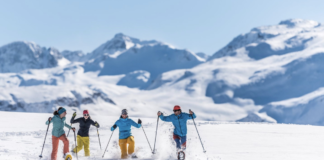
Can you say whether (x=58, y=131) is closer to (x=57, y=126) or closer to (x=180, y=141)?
(x=57, y=126)

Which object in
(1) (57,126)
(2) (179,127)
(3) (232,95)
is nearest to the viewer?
(1) (57,126)

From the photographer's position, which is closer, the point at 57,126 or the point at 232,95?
the point at 57,126

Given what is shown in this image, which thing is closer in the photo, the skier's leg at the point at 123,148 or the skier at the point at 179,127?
the skier's leg at the point at 123,148

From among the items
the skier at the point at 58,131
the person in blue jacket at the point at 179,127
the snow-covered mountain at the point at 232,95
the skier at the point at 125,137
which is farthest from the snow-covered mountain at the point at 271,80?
the skier at the point at 58,131

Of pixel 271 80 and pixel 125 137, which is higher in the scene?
pixel 271 80

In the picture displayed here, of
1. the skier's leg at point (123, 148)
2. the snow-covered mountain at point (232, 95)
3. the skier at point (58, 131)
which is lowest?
the skier's leg at point (123, 148)

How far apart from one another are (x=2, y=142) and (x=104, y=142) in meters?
3.88

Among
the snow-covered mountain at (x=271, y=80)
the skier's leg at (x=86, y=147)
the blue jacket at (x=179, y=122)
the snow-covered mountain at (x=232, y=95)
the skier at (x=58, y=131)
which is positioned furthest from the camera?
the snow-covered mountain at (x=232, y=95)

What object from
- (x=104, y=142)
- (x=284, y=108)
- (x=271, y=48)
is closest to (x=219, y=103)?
(x=284, y=108)

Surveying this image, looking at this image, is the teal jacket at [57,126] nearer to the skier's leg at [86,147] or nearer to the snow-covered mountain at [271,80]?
the skier's leg at [86,147]

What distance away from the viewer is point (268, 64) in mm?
127625

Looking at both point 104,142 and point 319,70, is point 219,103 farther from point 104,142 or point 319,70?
point 104,142

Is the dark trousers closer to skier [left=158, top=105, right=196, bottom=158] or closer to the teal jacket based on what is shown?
skier [left=158, top=105, right=196, bottom=158]

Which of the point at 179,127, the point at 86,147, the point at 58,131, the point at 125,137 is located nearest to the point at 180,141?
the point at 179,127
